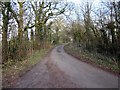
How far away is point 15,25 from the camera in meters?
24.0

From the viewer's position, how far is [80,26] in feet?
180

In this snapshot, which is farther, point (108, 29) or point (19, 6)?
point (108, 29)

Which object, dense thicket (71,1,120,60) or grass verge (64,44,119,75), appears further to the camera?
dense thicket (71,1,120,60)

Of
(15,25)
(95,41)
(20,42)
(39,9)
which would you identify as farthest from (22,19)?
(95,41)

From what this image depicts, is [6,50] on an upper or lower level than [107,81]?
upper

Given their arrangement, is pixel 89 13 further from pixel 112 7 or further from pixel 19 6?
pixel 19 6

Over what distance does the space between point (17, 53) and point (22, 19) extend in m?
4.37

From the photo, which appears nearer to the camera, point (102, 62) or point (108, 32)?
point (102, 62)

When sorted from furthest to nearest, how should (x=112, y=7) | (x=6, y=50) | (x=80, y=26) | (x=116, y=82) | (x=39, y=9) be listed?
(x=80, y=26) → (x=39, y=9) → (x=112, y=7) → (x=6, y=50) → (x=116, y=82)

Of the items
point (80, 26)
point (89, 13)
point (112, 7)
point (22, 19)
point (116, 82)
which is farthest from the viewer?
point (80, 26)

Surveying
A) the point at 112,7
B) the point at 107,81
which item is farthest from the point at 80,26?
the point at 107,81

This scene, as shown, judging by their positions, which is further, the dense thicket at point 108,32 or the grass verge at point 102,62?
the dense thicket at point 108,32

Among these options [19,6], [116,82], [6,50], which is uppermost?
[19,6]

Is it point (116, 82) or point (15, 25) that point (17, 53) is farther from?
point (116, 82)
